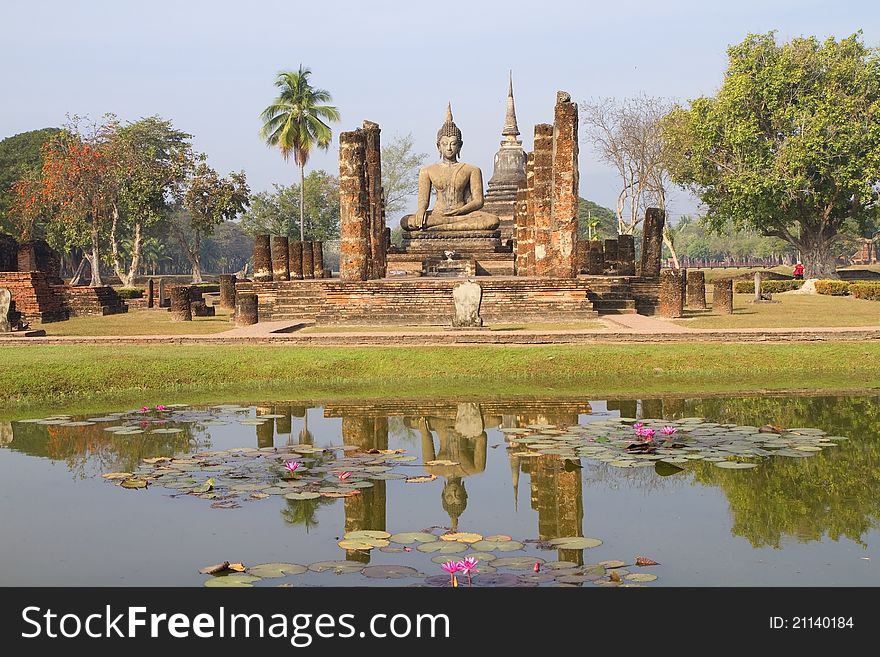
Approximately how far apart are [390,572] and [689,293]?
2043 centimetres

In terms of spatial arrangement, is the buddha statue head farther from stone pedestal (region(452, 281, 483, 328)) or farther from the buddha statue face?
stone pedestal (region(452, 281, 483, 328))

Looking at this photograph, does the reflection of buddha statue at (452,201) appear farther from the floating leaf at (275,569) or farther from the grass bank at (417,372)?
the floating leaf at (275,569)

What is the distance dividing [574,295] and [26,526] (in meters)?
14.5

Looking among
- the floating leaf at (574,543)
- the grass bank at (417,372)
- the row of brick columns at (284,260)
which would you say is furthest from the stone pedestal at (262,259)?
the floating leaf at (574,543)

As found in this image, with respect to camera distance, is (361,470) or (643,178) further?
(643,178)

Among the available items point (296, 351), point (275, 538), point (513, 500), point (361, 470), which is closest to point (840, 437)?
point (513, 500)

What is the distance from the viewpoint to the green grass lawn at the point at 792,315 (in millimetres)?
19391

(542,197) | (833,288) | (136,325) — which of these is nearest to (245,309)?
(136,325)

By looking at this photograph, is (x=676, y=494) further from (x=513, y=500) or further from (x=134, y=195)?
(x=134, y=195)

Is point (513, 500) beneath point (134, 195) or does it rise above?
beneath

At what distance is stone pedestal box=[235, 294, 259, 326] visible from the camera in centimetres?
2136

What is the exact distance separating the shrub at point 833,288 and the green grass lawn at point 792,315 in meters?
4.56

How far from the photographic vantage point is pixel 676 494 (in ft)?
25.3

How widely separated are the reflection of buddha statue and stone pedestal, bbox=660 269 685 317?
8547 mm
